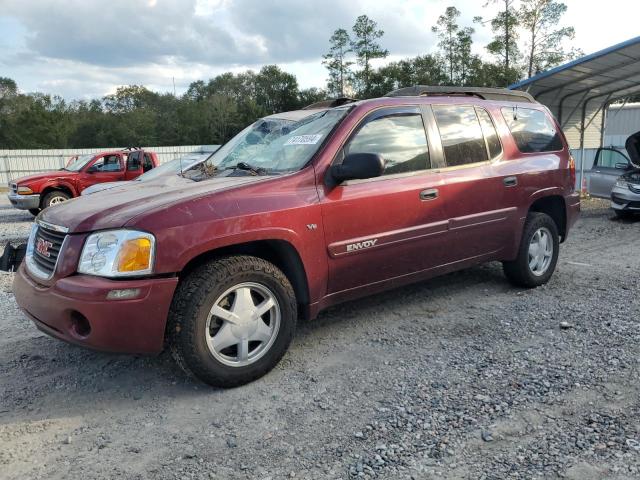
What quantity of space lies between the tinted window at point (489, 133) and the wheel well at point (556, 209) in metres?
0.93

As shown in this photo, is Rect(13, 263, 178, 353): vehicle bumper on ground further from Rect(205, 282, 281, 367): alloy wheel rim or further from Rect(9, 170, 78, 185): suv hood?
Rect(9, 170, 78, 185): suv hood

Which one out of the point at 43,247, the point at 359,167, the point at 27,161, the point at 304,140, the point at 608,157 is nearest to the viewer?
the point at 43,247

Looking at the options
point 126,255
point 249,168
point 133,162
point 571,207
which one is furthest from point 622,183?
point 133,162

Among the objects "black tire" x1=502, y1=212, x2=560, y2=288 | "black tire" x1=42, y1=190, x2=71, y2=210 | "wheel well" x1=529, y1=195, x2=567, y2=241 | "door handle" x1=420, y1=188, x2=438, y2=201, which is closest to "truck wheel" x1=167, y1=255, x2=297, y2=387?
"door handle" x1=420, y1=188, x2=438, y2=201

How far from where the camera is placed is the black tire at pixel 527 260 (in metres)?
5.03

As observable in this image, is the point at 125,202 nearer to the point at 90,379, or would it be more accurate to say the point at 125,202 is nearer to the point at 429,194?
the point at 90,379

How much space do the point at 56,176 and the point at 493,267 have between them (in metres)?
10.9

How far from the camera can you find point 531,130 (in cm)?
520

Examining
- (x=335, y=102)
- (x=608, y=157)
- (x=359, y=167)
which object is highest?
(x=335, y=102)

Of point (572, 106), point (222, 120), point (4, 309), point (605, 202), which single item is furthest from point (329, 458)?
point (222, 120)

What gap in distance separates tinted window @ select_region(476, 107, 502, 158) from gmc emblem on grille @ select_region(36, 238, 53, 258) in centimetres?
362

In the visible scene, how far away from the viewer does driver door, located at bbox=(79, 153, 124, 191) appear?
1329 cm

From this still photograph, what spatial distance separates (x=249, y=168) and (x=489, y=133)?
2277 millimetres

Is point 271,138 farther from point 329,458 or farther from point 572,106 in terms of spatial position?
point 572,106
